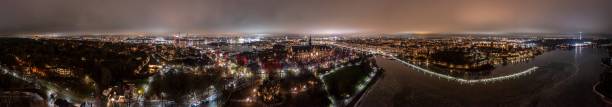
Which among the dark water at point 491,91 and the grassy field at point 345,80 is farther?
the grassy field at point 345,80

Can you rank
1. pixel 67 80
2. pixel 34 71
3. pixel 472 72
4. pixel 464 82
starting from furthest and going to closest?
pixel 472 72, pixel 464 82, pixel 34 71, pixel 67 80

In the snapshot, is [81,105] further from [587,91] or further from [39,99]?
[587,91]

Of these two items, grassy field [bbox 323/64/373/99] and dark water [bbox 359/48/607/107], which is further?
grassy field [bbox 323/64/373/99]

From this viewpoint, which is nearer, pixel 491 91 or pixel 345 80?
pixel 491 91

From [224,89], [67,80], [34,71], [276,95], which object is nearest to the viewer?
[276,95]

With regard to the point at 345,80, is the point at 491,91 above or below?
below

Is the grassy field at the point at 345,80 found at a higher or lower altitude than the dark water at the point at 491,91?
higher

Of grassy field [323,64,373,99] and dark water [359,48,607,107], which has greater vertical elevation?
grassy field [323,64,373,99]

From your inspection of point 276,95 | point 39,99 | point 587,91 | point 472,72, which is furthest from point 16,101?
point 472,72
